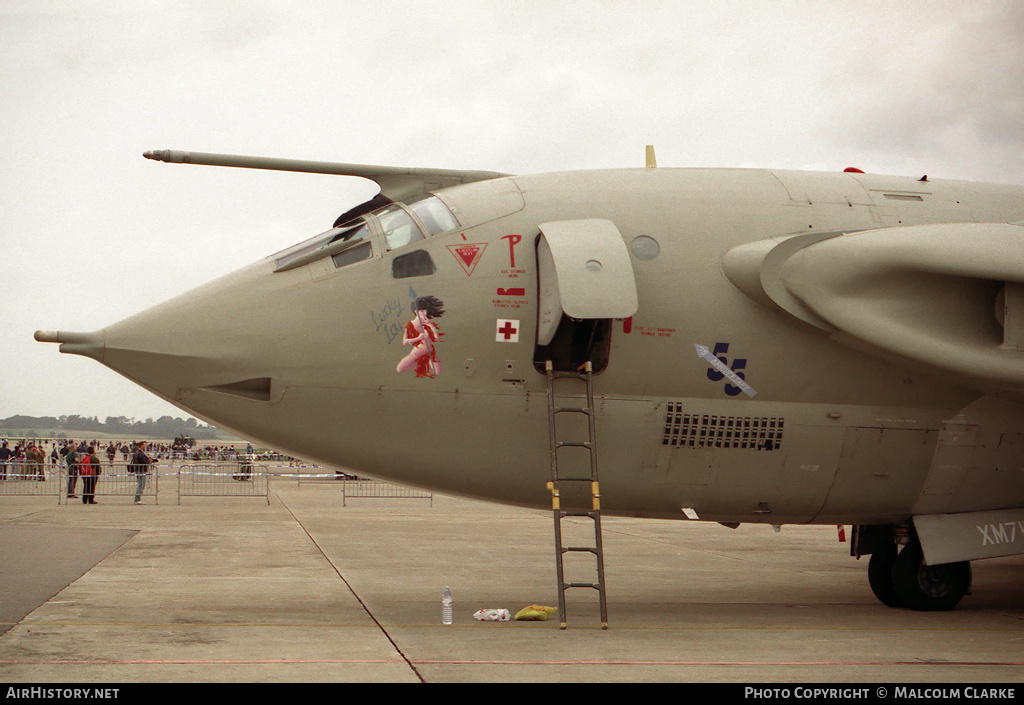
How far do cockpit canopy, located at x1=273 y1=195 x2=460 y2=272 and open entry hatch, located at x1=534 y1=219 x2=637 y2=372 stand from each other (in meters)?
1.02

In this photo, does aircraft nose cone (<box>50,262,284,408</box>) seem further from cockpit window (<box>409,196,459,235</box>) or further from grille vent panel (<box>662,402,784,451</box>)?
grille vent panel (<box>662,402,784,451</box>)

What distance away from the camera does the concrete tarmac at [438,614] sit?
673 centimetres

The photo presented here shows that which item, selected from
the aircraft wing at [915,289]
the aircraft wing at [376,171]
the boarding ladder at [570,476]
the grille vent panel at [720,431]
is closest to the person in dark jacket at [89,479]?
the aircraft wing at [376,171]

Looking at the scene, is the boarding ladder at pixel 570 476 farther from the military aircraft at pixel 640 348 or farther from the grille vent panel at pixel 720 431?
the grille vent panel at pixel 720 431

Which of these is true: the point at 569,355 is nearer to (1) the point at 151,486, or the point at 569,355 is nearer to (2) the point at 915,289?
(2) the point at 915,289

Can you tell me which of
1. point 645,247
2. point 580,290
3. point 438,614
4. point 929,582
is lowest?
point 438,614

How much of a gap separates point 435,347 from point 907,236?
440cm

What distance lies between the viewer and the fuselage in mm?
8523

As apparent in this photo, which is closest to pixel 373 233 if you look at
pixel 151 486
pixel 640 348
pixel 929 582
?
pixel 640 348

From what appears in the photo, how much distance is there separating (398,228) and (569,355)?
79.0 inches

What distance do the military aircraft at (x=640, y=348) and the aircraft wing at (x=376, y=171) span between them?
0.10 ft

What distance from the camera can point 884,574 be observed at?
10430mm

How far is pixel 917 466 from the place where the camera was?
9500mm

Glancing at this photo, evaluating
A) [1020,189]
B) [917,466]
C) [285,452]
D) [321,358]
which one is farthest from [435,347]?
[1020,189]
